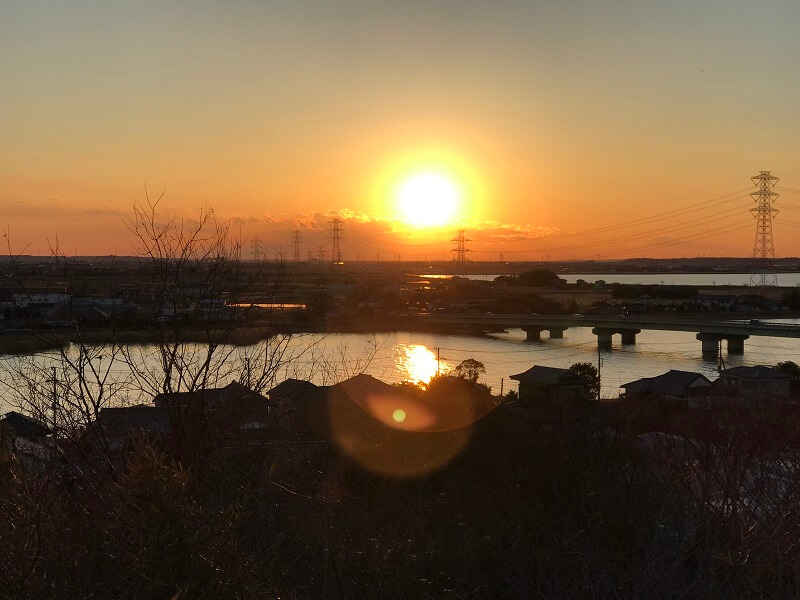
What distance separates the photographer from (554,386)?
4.93m

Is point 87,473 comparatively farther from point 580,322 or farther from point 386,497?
point 580,322

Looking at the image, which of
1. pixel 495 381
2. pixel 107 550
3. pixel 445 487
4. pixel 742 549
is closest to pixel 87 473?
pixel 107 550

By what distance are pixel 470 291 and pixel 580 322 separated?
4682mm

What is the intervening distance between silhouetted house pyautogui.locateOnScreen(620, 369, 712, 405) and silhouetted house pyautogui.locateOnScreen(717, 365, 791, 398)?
6.3 inches

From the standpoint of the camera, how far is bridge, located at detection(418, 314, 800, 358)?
28.7ft

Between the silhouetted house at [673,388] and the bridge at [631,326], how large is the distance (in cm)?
393

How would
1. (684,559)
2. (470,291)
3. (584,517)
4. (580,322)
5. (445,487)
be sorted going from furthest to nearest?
(470,291), (580,322), (445,487), (584,517), (684,559)

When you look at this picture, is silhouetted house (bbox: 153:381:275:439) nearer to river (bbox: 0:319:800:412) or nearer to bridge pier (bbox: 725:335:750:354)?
river (bbox: 0:319:800:412)

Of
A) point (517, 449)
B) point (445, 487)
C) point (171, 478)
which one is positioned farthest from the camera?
point (517, 449)

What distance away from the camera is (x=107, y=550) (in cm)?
96

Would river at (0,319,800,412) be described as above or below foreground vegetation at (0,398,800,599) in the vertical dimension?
below

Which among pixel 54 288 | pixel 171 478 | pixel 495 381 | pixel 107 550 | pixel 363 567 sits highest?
pixel 54 288

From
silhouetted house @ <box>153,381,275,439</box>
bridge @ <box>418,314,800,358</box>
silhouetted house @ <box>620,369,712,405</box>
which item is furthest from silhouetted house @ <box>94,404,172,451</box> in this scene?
bridge @ <box>418,314,800,358</box>

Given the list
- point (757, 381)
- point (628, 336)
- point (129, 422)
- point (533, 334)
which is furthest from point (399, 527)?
point (628, 336)
